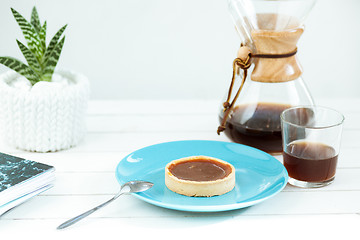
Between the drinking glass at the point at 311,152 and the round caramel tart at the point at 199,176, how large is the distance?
13 centimetres

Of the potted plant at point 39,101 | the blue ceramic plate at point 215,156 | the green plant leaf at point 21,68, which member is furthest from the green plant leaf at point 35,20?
the blue ceramic plate at point 215,156

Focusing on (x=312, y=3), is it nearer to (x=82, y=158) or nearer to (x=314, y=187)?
(x=314, y=187)

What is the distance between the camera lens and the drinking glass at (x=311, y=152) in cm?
99

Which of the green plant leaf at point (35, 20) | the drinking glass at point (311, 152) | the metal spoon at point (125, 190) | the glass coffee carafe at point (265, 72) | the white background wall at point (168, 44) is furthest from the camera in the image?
the white background wall at point (168, 44)

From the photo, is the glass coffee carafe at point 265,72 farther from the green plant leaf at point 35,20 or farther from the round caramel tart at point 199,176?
the green plant leaf at point 35,20

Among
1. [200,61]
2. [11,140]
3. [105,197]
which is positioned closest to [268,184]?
[105,197]

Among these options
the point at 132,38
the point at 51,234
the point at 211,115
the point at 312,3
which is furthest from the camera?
the point at 132,38

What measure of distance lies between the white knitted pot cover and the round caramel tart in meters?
0.30

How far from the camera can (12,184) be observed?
0.90 metres

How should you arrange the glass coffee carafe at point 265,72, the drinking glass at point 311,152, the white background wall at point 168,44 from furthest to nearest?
the white background wall at point 168,44 → the glass coffee carafe at point 265,72 → the drinking glass at point 311,152

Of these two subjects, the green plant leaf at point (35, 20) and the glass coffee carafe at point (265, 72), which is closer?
the glass coffee carafe at point (265, 72)

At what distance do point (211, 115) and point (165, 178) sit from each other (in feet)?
1.57

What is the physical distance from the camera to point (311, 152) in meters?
1.02

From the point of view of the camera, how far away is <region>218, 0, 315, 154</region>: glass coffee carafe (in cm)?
111
